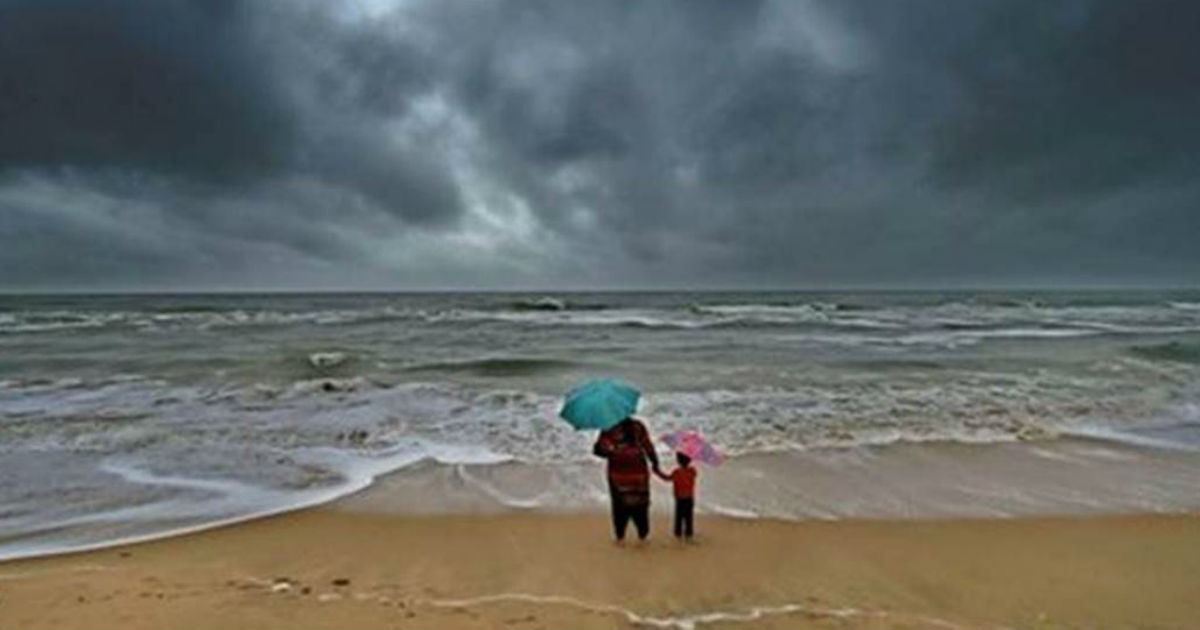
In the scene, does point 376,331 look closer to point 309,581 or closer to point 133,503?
point 133,503

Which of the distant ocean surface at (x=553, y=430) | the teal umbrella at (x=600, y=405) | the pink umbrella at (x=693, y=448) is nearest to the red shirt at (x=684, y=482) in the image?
the pink umbrella at (x=693, y=448)

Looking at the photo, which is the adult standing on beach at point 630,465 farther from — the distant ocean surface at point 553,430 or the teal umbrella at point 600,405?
the distant ocean surface at point 553,430

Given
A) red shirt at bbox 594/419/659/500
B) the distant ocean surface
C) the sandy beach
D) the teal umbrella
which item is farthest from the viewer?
the distant ocean surface

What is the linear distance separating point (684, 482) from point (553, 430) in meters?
5.60

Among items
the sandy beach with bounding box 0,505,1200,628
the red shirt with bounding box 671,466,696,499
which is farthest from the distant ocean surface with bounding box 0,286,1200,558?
the red shirt with bounding box 671,466,696,499

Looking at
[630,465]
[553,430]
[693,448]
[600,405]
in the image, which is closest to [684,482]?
[693,448]

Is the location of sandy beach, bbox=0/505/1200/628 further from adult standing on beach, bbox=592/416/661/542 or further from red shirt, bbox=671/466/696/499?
red shirt, bbox=671/466/696/499

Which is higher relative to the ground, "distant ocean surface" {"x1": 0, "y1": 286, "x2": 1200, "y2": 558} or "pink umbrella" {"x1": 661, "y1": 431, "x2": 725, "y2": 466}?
"pink umbrella" {"x1": 661, "y1": 431, "x2": 725, "y2": 466}

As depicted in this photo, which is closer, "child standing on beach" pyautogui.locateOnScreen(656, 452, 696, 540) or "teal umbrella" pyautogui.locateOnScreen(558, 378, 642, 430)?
"teal umbrella" pyautogui.locateOnScreen(558, 378, 642, 430)

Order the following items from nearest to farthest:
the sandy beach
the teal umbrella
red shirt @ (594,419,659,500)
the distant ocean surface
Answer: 1. the sandy beach
2. the teal umbrella
3. red shirt @ (594,419,659,500)
4. the distant ocean surface

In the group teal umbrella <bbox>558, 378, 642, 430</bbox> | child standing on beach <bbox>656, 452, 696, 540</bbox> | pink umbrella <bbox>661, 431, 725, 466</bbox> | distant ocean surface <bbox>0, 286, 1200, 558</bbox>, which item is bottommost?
distant ocean surface <bbox>0, 286, 1200, 558</bbox>

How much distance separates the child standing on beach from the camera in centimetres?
657

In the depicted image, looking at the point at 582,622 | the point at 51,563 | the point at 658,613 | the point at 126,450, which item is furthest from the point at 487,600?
the point at 126,450

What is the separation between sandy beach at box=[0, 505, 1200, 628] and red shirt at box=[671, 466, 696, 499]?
0.38 meters
